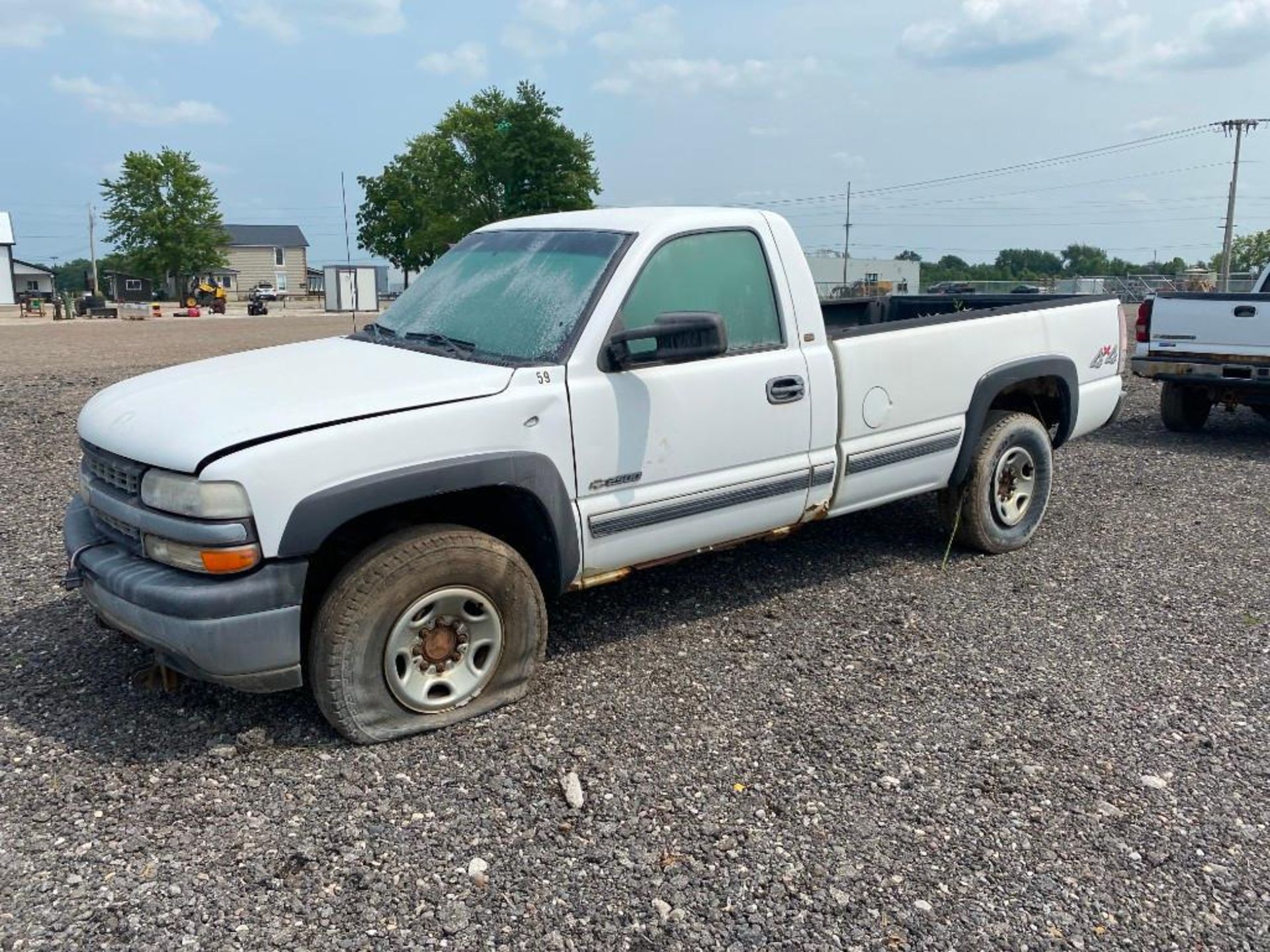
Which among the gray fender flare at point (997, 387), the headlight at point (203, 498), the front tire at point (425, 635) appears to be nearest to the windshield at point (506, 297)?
the front tire at point (425, 635)

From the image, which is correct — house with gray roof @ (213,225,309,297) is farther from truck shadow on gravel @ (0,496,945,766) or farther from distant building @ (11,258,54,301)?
truck shadow on gravel @ (0,496,945,766)

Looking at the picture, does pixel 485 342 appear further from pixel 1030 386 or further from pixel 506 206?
pixel 506 206

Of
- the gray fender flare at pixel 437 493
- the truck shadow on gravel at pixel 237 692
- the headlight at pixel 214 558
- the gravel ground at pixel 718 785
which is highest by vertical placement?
the gray fender flare at pixel 437 493

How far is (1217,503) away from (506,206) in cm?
4832

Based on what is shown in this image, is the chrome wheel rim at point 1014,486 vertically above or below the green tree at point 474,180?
below

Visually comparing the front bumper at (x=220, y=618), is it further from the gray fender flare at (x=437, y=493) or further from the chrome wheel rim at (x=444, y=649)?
the chrome wheel rim at (x=444, y=649)

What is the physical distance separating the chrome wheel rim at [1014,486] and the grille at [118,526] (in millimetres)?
4326

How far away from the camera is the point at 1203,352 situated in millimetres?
9320

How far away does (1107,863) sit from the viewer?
3076 mm

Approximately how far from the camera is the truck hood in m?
3.42

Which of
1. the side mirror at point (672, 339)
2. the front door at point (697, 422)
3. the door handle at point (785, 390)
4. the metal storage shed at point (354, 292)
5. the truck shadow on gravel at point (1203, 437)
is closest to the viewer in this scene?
the side mirror at point (672, 339)

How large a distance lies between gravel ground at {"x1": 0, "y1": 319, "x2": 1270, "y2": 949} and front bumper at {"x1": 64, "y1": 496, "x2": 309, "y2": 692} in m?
0.39

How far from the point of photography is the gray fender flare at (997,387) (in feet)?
18.2

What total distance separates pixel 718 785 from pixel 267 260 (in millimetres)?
106184
